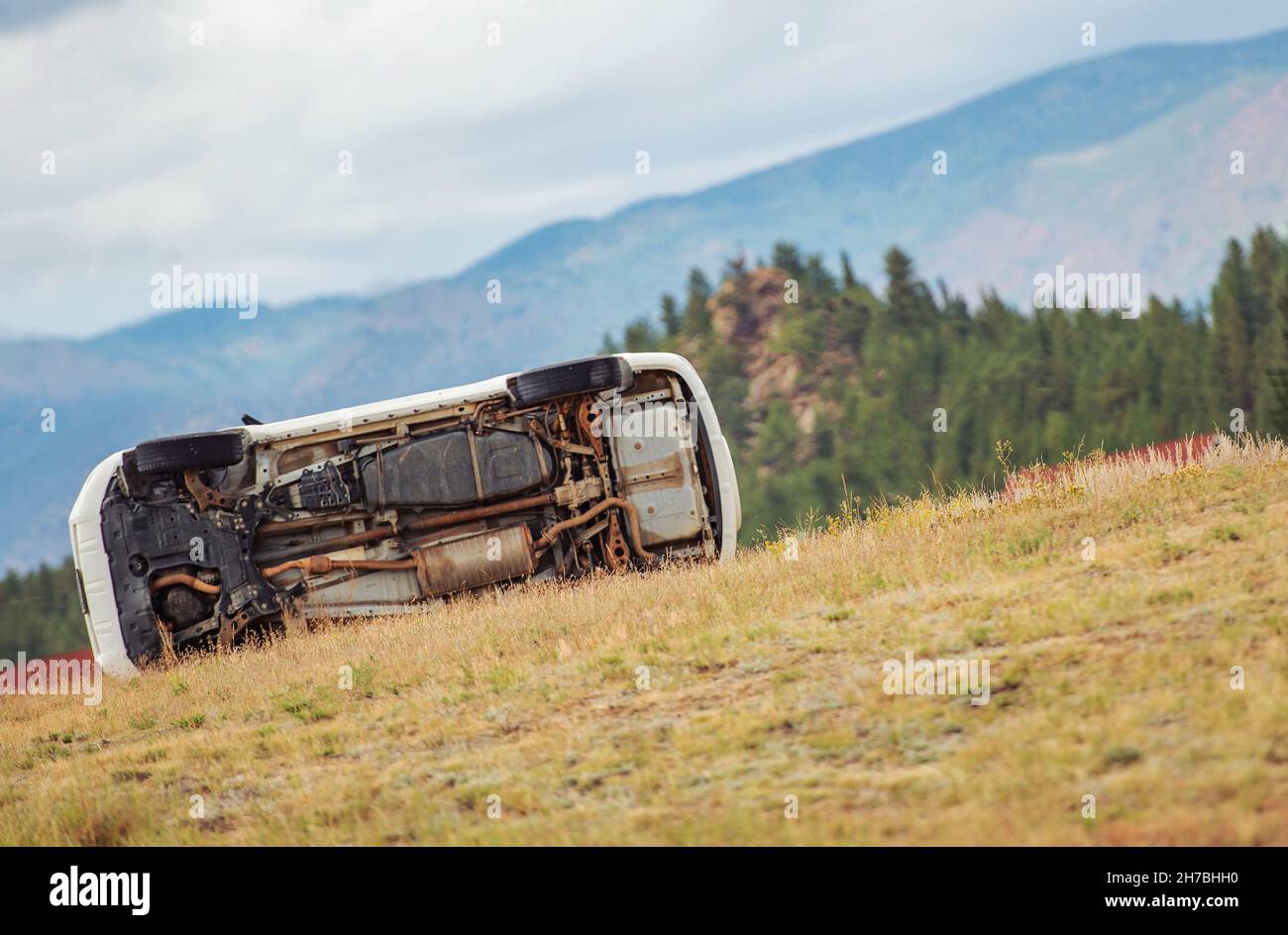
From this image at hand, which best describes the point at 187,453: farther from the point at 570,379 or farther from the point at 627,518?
the point at 627,518

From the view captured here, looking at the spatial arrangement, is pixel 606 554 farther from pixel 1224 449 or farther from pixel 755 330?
pixel 755 330

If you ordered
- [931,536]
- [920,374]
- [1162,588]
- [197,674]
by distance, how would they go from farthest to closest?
[920,374] < [197,674] < [931,536] < [1162,588]

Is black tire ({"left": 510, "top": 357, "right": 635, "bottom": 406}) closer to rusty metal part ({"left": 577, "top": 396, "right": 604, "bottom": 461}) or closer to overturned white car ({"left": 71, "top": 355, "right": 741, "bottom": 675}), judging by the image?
overturned white car ({"left": 71, "top": 355, "right": 741, "bottom": 675})

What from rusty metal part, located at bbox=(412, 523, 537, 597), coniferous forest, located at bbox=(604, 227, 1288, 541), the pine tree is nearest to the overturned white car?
rusty metal part, located at bbox=(412, 523, 537, 597)

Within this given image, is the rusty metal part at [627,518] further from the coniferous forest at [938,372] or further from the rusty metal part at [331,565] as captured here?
the coniferous forest at [938,372]

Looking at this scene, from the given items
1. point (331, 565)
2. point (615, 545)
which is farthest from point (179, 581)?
point (615, 545)

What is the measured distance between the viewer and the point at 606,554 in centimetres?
1238

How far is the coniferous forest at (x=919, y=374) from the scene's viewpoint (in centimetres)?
9056

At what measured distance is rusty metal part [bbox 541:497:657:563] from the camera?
40.4ft

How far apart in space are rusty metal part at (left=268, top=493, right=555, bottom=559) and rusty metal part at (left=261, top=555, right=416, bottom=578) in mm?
127

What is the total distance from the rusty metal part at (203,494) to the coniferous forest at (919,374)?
6574 centimetres

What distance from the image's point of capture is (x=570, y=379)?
1221 cm

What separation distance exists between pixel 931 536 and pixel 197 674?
6131 mm
